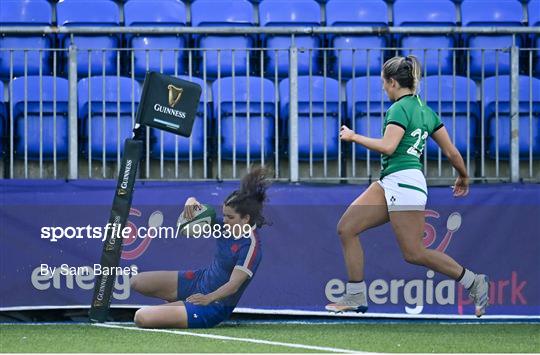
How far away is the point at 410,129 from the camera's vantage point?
847 cm

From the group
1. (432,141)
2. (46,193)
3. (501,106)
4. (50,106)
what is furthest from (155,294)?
(501,106)

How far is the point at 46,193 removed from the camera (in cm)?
925

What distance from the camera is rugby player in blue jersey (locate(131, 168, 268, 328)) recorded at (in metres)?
9.10

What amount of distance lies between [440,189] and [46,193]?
117 inches

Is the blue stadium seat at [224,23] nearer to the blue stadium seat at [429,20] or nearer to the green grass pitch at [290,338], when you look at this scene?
the blue stadium seat at [429,20]

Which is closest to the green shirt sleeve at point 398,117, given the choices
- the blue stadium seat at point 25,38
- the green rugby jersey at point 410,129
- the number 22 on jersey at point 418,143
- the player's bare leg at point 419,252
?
the green rugby jersey at point 410,129

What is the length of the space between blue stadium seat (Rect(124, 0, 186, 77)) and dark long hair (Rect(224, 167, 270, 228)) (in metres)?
1.53

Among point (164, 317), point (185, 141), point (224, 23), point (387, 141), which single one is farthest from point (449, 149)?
point (224, 23)

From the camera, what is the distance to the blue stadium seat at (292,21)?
423 inches

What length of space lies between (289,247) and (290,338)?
4.14 ft

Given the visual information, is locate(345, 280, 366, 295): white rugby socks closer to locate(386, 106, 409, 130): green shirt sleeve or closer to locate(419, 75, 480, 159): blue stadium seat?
locate(419, 75, 480, 159): blue stadium seat

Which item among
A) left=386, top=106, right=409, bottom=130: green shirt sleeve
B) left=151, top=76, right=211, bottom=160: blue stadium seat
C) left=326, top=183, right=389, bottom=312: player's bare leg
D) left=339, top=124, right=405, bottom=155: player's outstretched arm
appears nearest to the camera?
left=339, top=124, right=405, bottom=155: player's outstretched arm

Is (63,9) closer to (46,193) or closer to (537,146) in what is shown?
(46,193)

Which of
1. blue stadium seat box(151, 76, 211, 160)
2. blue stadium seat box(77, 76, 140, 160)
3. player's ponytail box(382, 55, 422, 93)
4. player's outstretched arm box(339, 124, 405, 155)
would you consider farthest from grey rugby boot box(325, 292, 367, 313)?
blue stadium seat box(77, 76, 140, 160)
